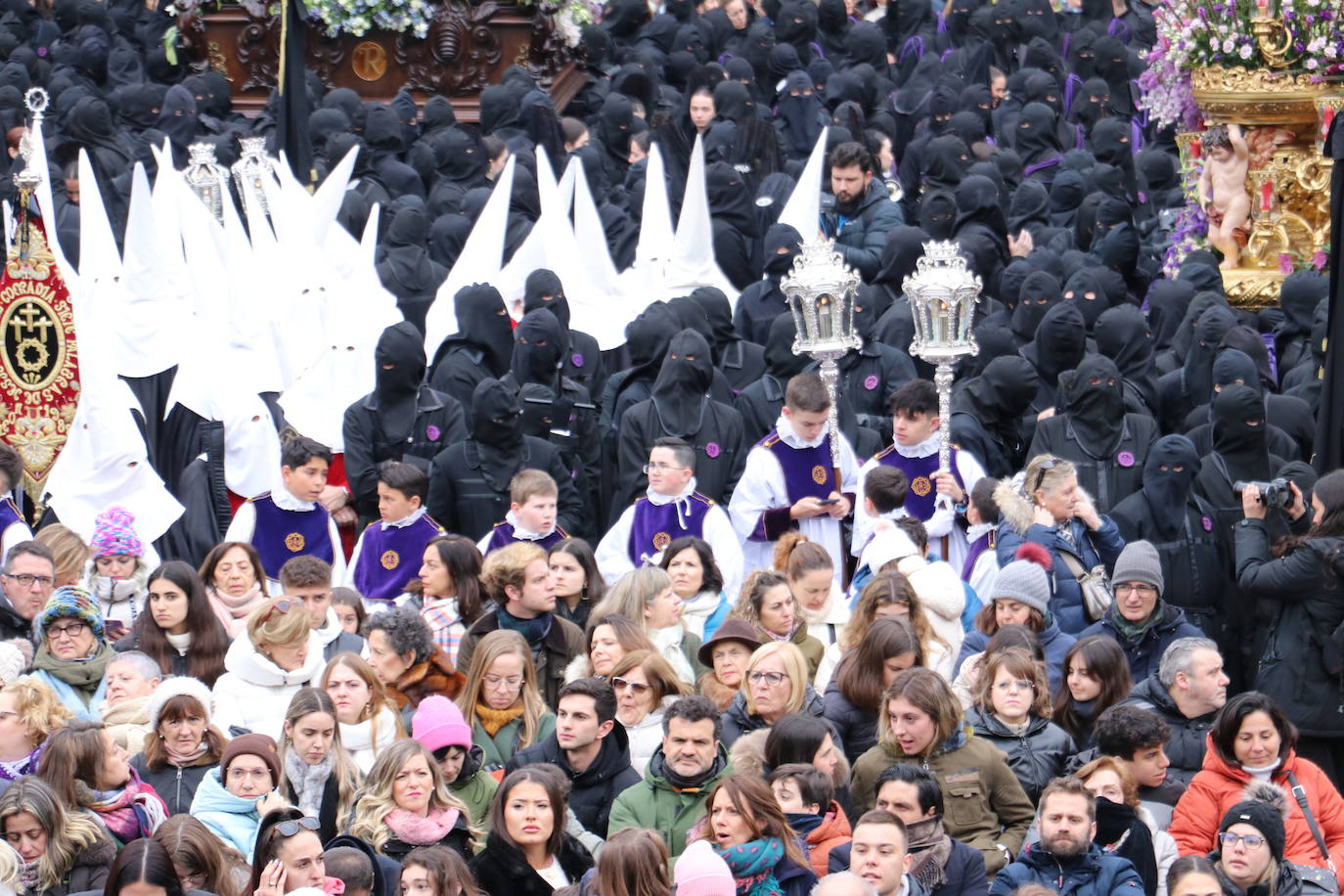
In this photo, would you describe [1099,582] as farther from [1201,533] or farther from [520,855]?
[520,855]

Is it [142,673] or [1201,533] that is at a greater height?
[142,673]

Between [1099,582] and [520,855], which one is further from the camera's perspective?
[1099,582]

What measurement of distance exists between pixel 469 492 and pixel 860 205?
4.69 metres

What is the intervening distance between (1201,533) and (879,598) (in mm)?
2236

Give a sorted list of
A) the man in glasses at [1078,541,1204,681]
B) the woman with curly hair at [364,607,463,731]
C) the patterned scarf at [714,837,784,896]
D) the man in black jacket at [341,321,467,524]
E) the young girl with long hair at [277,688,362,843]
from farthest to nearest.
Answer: the man in black jacket at [341,321,467,524] → the man in glasses at [1078,541,1204,681] → the woman with curly hair at [364,607,463,731] → the young girl with long hair at [277,688,362,843] → the patterned scarf at [714,837,784,896]

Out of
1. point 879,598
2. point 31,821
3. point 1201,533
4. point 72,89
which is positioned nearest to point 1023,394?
point 1201,533

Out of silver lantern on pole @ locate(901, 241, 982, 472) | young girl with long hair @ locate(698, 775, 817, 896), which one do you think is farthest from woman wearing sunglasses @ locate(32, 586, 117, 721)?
silver lantern on pole @ locate(901, 241, 982, 472)

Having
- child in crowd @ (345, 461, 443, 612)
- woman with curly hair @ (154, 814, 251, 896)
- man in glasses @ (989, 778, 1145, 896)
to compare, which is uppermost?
woman with curly hair @ (154, 814, 251, 896)

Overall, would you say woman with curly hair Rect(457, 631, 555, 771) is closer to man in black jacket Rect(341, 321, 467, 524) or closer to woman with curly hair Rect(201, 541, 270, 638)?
woman with curly hair Rect(201, 541, 270, 638)

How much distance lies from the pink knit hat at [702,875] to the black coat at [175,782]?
186cm

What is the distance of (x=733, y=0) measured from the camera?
23344mm

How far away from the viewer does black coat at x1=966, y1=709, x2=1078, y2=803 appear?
8906 mm

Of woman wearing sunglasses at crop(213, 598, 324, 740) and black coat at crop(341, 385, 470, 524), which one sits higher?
woman wearing sunglasses at crop(213, 598, 324, 740)

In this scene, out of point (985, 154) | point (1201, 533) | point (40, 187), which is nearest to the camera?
point (1201, 533)
